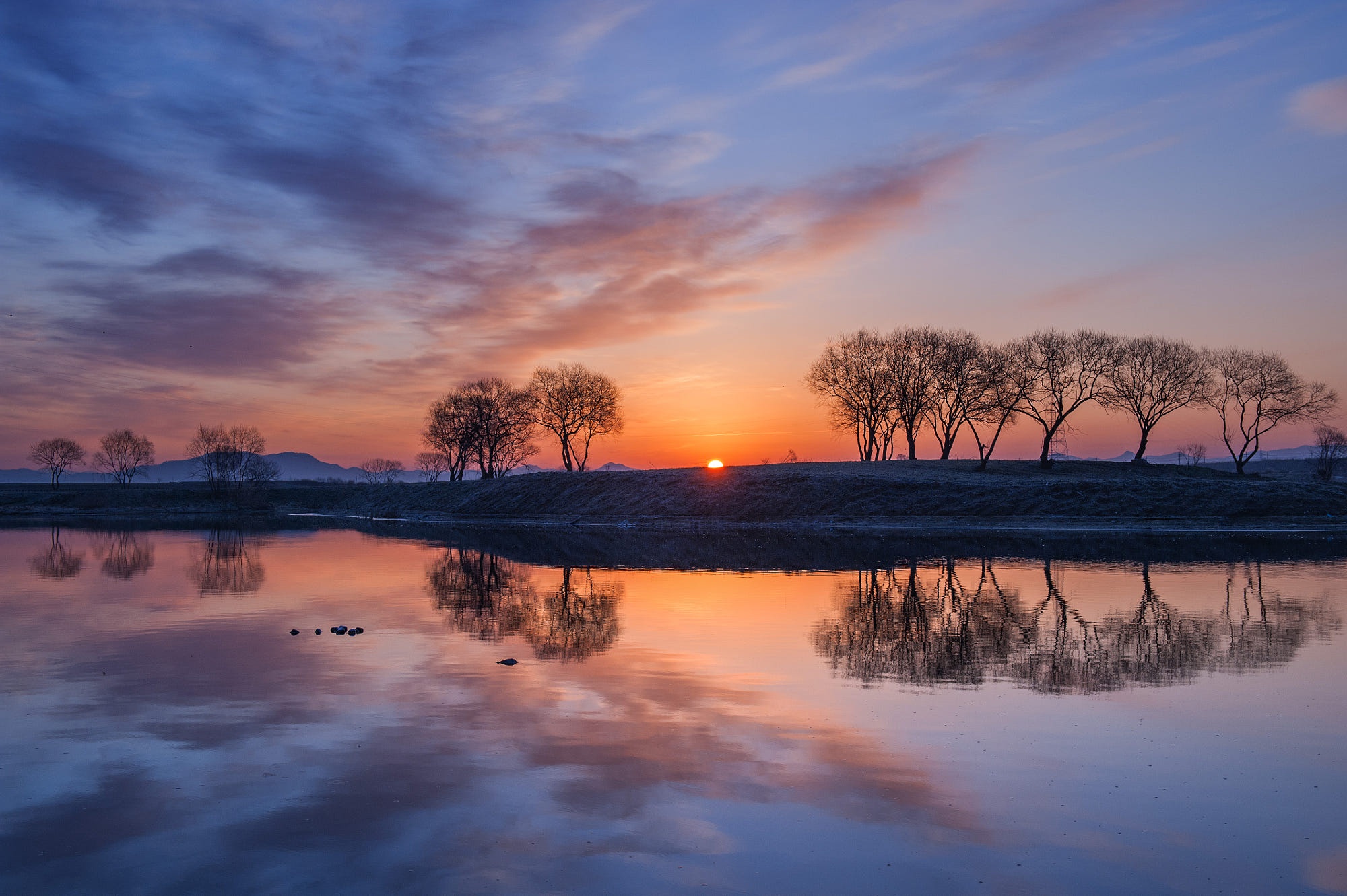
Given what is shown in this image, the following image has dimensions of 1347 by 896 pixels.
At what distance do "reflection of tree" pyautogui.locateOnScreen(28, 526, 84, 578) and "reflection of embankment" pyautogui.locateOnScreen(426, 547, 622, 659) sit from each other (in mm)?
16463

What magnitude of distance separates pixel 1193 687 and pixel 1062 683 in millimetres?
2295

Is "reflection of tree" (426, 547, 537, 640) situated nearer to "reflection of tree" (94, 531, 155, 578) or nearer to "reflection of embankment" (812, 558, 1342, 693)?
"reflection of embankment" (812, 558, 1342, 693)

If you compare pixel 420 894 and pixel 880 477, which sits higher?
pixel 880 477

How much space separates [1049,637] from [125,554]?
51874 mm

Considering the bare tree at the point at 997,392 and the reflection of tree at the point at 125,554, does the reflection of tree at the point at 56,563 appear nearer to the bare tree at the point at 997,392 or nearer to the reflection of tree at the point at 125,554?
the reflection of tree at the point at 125,554

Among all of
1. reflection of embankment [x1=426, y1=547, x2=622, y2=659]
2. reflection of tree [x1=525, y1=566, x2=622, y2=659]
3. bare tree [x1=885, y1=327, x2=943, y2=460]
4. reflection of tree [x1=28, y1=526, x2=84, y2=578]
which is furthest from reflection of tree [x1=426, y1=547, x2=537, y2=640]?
bare tree [x1=885, y1=327, x2=943, y2=460]

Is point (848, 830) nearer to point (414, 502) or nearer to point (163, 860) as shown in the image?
point (163, 860)

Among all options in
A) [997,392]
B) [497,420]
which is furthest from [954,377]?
[497,420]

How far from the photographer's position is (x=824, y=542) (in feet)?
181

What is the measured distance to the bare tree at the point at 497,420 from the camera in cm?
13900

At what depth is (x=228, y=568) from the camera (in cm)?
4225

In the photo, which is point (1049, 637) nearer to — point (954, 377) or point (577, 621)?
point (577, 621)

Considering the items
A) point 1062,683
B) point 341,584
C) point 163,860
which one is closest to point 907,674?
point 1062,683

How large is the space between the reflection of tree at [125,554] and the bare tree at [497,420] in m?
67.6
